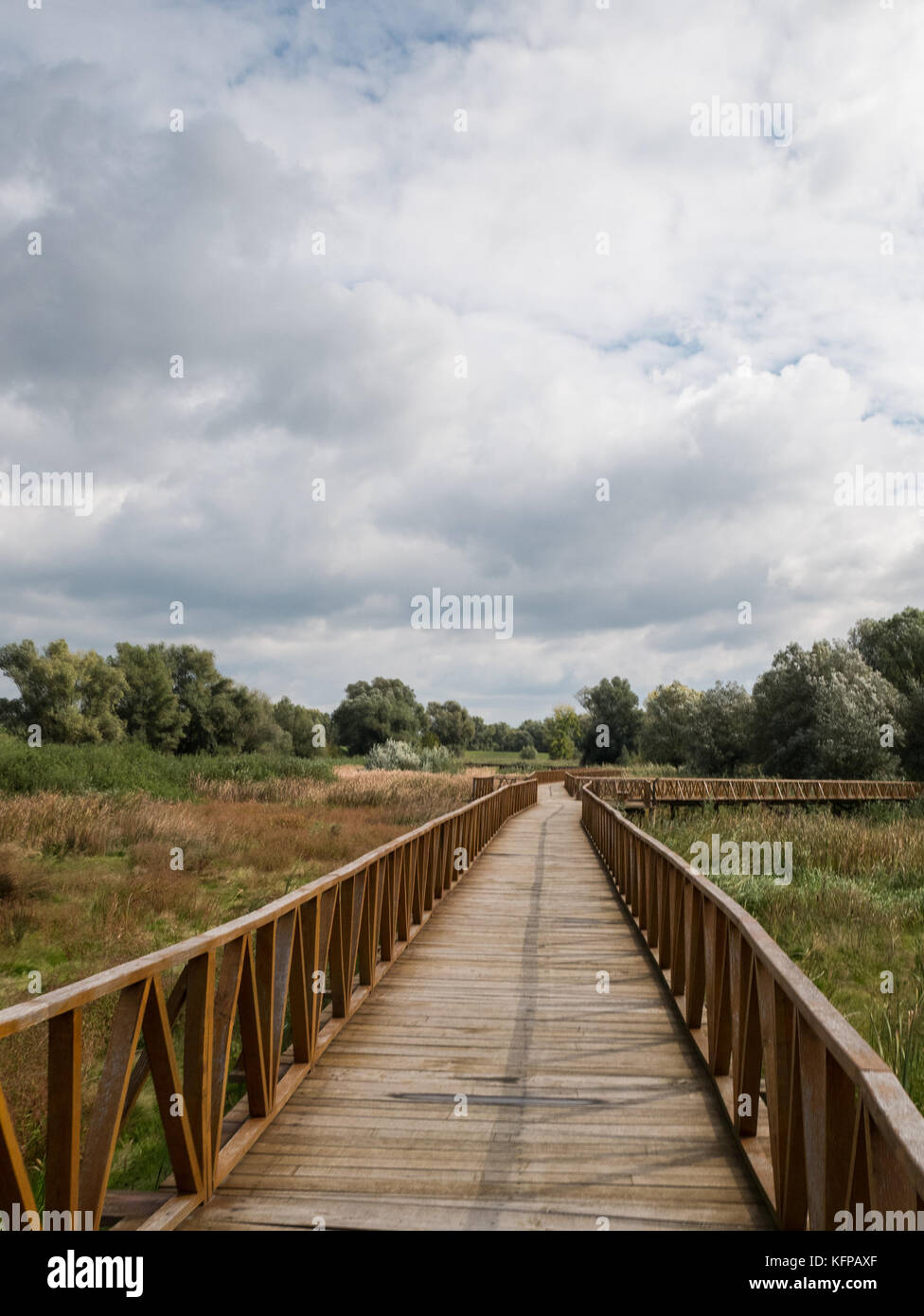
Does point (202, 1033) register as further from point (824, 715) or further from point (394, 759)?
point (394, 759)

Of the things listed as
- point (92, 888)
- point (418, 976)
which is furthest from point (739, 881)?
point (92, 888)

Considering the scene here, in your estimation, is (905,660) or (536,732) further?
(536,732)

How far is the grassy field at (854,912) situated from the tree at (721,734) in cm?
2527

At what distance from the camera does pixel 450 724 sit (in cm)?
11375

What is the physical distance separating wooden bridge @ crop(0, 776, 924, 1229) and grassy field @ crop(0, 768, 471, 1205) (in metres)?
0.81

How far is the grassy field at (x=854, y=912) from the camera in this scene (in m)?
6.95

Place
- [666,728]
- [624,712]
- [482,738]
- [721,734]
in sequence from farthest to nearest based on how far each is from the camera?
[482,738] → [624,712] → [666,728] → [721,734]

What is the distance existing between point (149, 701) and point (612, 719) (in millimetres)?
39572

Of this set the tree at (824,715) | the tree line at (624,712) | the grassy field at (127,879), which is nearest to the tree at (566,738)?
the tree line at (624,712)

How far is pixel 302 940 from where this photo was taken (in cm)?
479

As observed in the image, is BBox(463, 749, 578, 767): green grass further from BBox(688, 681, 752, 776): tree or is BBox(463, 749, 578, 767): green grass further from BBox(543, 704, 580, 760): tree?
BBox(688, 681, 752, 776): tree

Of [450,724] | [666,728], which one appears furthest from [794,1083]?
[450,724]

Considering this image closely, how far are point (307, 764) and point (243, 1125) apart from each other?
1284 inches
